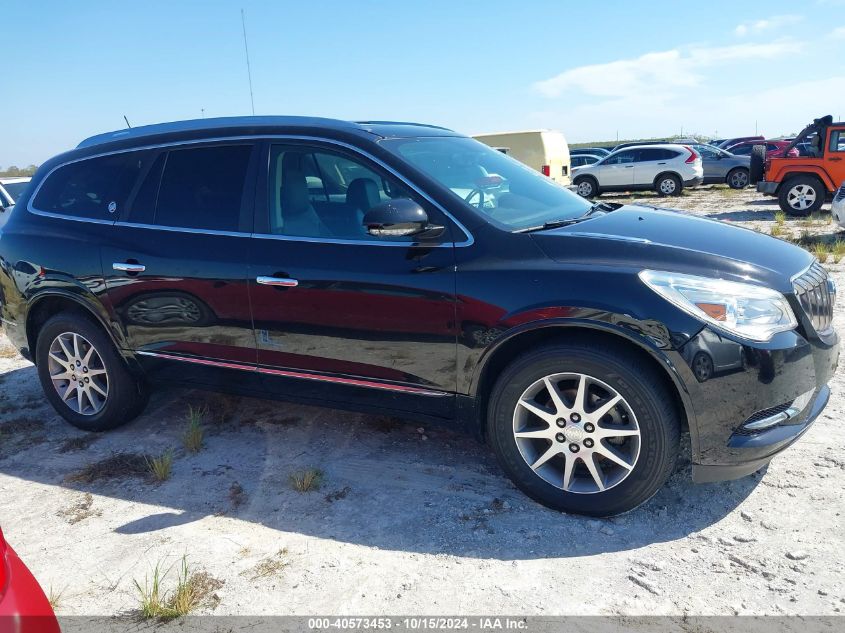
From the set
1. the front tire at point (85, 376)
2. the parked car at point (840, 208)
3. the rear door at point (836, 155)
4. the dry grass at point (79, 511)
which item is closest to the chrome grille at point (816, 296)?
the dry grass at point (79, 511)

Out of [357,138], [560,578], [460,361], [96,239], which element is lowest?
[560,578]

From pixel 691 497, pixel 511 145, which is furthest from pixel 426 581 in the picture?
pixel 511 145

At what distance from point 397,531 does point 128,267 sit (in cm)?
230

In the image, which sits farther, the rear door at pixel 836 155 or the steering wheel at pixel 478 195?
the rear door at pixel 836 155

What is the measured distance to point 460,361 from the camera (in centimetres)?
325

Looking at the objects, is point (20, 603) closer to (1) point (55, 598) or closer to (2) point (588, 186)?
(1) point (55, 598)

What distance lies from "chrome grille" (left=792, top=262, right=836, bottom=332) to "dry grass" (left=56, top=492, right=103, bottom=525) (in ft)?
→ 11.9

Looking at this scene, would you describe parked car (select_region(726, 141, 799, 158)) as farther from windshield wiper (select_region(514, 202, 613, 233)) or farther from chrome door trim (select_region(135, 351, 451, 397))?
chrome door trim (select_region(135, 351, 451, 397))

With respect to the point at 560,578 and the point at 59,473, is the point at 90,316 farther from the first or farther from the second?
the point at 560,578

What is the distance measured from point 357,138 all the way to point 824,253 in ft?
24.5

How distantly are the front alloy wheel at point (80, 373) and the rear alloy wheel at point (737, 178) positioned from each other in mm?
22006

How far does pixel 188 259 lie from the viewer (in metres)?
3.84

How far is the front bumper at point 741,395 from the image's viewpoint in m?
2.80

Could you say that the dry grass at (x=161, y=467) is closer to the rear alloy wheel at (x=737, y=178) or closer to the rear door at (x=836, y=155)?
the rear door at (x=836, y=155)
